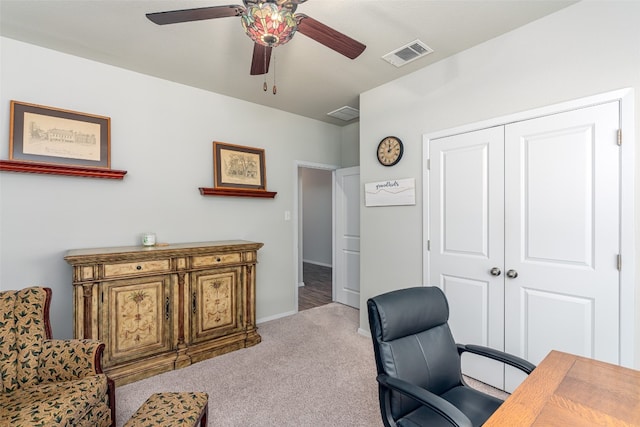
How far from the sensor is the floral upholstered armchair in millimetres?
1518

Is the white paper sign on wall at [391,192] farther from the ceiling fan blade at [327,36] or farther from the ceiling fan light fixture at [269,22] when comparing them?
the ceiling fan light fixture at [269,22]

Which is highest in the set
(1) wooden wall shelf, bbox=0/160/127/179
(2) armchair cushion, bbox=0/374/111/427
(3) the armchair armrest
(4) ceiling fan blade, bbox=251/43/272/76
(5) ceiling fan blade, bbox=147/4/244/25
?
(5) ceiling fan blade, bbox=147/4/244/25

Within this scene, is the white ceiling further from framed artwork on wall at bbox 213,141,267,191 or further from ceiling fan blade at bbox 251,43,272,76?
framed artwork on wall at bbox 213,141,267,191

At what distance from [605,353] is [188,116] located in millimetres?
4017

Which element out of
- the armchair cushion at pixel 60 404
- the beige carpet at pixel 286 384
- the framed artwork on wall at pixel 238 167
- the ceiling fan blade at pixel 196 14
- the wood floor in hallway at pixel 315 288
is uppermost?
the ceiling fan blade at pixel 196 14

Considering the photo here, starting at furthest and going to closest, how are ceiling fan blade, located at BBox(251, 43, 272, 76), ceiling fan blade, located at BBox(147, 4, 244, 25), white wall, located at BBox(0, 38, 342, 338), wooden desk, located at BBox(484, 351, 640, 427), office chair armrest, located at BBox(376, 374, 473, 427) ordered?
white wall, located at BBox(0, 38, 342, 338) → ceiling fan blade, located at BBox(251, 43, 272, 76) → ceiling fan blade, located at BBox(147, 4, 244, 25) → office chair armrest, located at BBox(376, 374, 473, 427) → wooden desk, located at BBox(484, 351, 640, 427)

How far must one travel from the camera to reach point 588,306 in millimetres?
1919

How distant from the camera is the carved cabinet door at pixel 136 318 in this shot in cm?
237

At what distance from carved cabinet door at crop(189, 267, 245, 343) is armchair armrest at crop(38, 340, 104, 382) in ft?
3.43

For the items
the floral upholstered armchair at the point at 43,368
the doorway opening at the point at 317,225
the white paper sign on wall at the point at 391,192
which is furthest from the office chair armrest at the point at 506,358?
the doorway opening at the point at 317,225

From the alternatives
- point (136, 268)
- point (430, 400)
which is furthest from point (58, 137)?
point (430, 400)

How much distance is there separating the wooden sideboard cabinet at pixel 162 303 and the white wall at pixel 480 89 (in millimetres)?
1433

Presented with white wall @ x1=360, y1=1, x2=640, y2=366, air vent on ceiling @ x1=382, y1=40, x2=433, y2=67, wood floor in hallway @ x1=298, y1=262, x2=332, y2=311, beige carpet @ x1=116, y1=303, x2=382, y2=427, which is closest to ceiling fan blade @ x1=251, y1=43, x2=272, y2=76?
air vent on ceiling @ x1=382, y1=40, x2=433, y2=67

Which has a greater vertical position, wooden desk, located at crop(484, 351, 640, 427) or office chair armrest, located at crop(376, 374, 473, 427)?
wooden desk, located at crop(484, 351, 640, 427)
